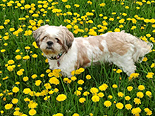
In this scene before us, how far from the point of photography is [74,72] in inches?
125

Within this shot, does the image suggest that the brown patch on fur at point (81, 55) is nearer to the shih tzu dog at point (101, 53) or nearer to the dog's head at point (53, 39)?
the shih tzu dog at point (101, 53)

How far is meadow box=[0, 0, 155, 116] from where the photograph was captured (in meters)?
2.81

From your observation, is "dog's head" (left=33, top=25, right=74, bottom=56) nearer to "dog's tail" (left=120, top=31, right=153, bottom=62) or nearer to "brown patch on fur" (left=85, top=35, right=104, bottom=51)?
"brown patch on fur" (left=85, top=35, right=104, bottom=51)

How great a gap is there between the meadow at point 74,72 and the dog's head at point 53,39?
0.36 metres

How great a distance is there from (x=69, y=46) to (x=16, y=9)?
8.07ft

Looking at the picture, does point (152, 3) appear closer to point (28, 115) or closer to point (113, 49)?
point (113, 49)

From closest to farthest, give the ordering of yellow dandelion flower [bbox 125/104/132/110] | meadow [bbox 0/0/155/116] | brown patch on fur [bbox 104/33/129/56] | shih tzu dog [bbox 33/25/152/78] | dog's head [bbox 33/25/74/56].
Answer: yellow dandelion flower [bbox 125/104/132/110], meadow [bbox 0/0/155/116], dog's head [bbox 33/25/74/56], shih tzu dog [bbox 33/25/152/78], brown patch on fur [bbox 104/33/129/56]

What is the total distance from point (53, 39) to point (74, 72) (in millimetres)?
547

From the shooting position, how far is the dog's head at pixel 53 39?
9.75 feet

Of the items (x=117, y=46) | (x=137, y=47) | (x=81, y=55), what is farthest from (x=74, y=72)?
(x=137, y=47)

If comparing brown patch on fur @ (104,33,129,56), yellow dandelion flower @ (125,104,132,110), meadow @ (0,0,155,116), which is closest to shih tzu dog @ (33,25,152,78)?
brown patch on fur @ (104,33,129,56)

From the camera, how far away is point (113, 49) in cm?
352

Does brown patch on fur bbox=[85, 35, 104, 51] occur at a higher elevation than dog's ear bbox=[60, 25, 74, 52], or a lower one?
lower

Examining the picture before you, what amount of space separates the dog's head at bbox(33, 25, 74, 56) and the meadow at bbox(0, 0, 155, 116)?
1.20ft
